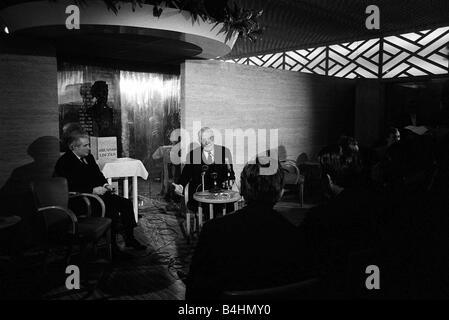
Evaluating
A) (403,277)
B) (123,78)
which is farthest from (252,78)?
(403,277)

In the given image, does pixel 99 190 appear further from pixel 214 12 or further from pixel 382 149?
pixel 382 149

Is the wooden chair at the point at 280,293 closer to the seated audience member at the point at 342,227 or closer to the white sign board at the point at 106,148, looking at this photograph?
the seated audience member at the point at 342,227

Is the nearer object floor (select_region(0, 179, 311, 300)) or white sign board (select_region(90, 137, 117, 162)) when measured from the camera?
floor (select_region(0, 179, 311, 300))

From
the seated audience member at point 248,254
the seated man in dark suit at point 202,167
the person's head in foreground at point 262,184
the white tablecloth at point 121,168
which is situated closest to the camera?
the seated audience member at point 248,254

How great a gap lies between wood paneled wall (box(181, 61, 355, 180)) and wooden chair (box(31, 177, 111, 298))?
2.03 meters

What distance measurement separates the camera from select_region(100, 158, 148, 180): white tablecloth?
4656mm

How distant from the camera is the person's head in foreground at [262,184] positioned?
178cm

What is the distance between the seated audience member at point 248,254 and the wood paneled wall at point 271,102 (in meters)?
3.53

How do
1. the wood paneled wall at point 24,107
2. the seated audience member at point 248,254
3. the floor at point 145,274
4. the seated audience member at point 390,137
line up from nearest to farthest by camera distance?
the seated audience member at point 248,254
the floor at point 145,274
the wood paneled wall at point 24,107
the seated audience member at point 390,137

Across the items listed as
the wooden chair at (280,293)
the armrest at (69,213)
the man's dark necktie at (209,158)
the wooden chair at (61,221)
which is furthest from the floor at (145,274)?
the wooden chair at (280,293)

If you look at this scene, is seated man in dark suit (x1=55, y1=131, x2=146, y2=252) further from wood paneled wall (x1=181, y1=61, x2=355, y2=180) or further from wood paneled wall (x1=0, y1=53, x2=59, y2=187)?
wood paneled wall (x1=181, y1=61, x2=355, y2=180)

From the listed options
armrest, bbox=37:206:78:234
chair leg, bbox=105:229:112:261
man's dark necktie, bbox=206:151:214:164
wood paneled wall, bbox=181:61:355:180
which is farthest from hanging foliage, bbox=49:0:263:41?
chair leg, bbox=105:229:112:261

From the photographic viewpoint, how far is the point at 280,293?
1.26 meters

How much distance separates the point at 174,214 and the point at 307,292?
4266 millimetres
